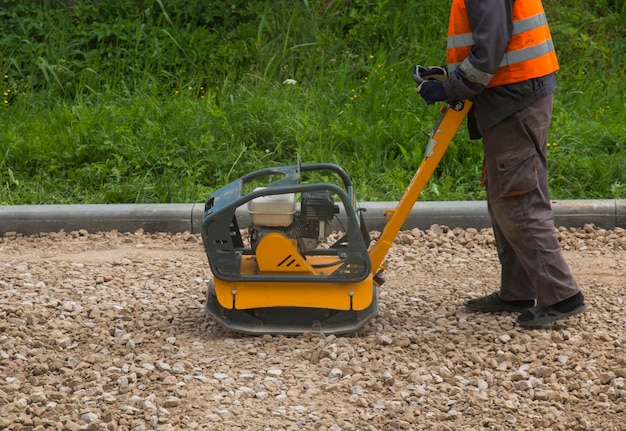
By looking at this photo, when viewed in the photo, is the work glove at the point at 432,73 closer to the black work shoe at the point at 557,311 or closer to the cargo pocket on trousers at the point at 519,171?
the cargo pocket on trousers at the point at 519,171

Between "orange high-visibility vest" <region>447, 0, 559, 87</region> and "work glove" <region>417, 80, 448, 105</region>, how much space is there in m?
0.10

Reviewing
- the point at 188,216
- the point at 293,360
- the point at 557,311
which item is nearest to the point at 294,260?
the point at 293,360

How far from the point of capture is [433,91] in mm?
4105

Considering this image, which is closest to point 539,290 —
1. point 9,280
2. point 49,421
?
point 49,421

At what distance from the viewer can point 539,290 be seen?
425 cm

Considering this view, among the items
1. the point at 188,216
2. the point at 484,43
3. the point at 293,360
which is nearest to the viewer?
the point at 484,43

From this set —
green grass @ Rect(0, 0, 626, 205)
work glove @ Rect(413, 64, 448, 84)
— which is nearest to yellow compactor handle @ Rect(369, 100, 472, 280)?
work glove @ Rect(413, 64, 448, 84)

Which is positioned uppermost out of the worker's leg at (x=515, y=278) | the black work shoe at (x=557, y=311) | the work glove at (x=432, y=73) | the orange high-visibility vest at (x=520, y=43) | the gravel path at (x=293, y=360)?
the orange high-visibility vest at (x=520, y=43)

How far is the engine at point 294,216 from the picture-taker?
418 cm

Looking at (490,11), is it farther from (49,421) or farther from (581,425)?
(49,421)

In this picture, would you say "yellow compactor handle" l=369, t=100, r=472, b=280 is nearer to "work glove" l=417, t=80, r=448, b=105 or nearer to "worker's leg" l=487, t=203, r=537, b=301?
"work glove" l=417, t=80, r=448, b=105

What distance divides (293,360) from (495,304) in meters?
1.11

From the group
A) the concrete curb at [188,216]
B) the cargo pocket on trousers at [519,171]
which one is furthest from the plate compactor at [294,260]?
the concrete curb at [188,216]

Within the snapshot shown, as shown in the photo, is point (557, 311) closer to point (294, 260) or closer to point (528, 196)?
point (528, 196)
